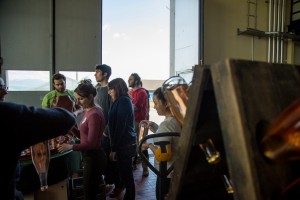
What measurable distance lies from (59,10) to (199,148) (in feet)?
11.4

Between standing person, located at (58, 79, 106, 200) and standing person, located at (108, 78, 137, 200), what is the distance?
306 mm

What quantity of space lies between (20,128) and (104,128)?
1.17 metres

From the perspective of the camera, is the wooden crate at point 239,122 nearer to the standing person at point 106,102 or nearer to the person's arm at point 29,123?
the person's arm at point 29,123

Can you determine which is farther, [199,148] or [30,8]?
[30,8]


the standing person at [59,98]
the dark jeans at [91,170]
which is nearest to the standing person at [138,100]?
the standing person at [59,98]

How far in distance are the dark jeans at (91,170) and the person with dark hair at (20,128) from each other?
0.96 meters

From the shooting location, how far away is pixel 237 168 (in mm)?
506

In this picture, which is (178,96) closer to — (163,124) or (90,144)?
(163,124)

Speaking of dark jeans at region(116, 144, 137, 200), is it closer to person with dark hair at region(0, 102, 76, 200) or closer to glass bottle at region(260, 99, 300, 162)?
person with dark hair at region(0, 102, 76, 200)

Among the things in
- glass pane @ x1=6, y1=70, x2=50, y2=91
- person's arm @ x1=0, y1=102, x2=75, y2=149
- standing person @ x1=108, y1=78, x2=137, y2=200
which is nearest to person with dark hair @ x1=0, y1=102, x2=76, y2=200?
person's arm @ x1=0, y1=102, x2=75, y2=149

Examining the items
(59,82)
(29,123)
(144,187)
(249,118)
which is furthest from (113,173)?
(249,118)

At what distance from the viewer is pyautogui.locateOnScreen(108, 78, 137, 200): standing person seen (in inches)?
84.8

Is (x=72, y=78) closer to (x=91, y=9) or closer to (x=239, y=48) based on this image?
(x=91, y=9)

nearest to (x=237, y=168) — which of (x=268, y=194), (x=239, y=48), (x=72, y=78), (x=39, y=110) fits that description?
(x=268, y=194)
